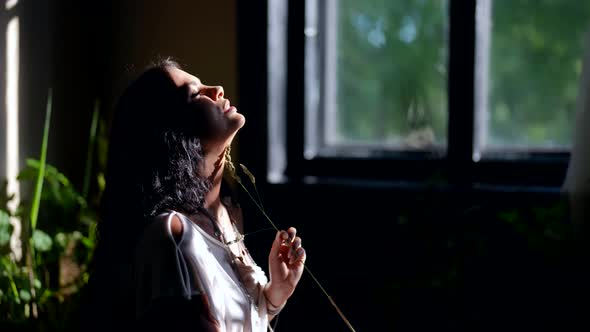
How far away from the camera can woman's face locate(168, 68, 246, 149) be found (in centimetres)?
97

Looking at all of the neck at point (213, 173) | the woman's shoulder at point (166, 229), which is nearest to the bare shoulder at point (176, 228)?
the woman's shoulder at point (166, 229)

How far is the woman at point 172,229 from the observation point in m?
0.89

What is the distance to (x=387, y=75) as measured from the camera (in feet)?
6.98

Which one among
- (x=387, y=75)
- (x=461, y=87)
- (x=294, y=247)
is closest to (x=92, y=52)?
(x=387, y=75)

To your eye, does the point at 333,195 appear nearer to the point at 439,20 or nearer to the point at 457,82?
the point at 457,82

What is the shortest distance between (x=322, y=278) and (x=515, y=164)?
614 mm

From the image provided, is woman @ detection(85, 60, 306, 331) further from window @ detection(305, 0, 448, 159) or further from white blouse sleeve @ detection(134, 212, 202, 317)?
window @ detection(305, 0, 448, 159)

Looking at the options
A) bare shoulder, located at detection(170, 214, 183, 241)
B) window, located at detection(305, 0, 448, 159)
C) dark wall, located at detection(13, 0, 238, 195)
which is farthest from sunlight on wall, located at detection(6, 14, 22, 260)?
bare shoulder, located at detection(170, 214, 183, 241)

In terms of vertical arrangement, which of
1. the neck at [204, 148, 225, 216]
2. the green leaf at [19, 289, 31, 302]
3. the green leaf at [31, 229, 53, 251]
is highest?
the neck at [204, 148, 225, 216]

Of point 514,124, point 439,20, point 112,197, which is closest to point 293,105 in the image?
point 439,20

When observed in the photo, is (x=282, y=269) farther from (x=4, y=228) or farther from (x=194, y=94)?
(x=4, y=228)

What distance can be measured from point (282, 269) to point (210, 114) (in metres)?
0.25

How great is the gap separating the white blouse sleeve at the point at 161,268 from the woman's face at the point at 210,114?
13 cm

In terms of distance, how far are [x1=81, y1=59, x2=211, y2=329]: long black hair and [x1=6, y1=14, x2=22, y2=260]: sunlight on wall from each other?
103 centimetres
